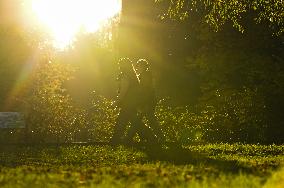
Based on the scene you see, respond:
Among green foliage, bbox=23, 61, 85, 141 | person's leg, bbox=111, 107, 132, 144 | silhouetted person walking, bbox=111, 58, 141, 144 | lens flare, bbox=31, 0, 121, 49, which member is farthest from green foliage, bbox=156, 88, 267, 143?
lens flare, bbox=31, 0, 121, 49

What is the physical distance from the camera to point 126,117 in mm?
17656

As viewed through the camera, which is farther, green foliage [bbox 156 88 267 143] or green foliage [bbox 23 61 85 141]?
green foliage [bbox 156 88 267 143]

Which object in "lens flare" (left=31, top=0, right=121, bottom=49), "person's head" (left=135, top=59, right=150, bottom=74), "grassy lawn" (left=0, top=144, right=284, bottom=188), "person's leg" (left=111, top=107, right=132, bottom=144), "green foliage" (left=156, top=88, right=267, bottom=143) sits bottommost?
Answer: "grassy lawn" (left=0, top=144, right=284, bottom=188)

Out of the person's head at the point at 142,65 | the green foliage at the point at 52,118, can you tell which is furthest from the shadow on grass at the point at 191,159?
the green foliage at the point at 52,118

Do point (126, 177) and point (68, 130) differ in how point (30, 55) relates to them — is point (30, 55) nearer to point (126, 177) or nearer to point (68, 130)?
point (68, 130)

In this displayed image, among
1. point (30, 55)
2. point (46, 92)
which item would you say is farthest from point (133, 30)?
point (30, 55)

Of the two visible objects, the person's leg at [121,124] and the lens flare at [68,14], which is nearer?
the person's leg at [121,124]

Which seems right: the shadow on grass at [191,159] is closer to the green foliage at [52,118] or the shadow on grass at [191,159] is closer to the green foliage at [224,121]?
the green foliage at [52,118]

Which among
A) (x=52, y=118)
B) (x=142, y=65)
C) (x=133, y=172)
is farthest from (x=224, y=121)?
(x=133, y=172)

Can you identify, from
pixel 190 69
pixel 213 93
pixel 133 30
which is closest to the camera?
pixel 133 30

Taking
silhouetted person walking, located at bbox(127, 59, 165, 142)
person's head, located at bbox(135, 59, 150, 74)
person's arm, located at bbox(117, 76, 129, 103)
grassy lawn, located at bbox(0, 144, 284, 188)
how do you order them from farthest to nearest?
person's arm, located at bbox(117, 76, 129, 103)
person's head, located at bbox(135, 59, 150, 74)
silhouetted person walking, located at bbox(127, 59, 165, 142)
grassy lawn, located at bbox(0, 144, 284, 188)

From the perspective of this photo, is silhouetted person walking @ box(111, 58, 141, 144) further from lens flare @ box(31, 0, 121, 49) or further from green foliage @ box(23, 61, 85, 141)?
lens flare @ box(31, 0, 121, 49)

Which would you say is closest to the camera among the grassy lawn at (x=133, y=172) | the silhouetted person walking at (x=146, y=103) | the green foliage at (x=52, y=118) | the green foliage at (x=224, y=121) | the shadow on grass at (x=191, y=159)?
the grassy lawn at (x=133, y=172)

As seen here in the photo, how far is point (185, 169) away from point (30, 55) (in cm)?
2603
